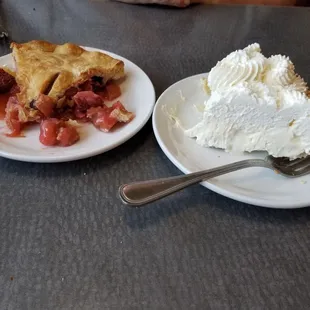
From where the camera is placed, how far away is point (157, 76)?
1.26 meters

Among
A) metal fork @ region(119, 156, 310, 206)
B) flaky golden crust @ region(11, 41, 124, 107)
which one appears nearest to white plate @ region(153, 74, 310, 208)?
metal fork @ region(119, 156, 310, 206)

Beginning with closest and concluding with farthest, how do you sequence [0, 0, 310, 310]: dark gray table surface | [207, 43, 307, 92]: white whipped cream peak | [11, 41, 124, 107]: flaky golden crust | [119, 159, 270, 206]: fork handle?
1. [0, 0, 310, 310]: dark gray table surface
2. [119, 159, 270, 206]: fork handle
3. [207, 43, 307, 92]: white whipped cream peak
4. [11, 41, 124, 107]: flaky golden crust

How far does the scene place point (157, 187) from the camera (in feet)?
2.46

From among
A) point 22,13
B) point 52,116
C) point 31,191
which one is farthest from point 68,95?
point 22,13

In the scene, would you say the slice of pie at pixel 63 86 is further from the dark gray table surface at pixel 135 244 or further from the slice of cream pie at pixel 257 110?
the slice of cream pie at pixel 257 110

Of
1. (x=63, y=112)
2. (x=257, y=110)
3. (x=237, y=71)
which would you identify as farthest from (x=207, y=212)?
(x=63, y=112)

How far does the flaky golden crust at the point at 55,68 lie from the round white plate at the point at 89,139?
77 mm

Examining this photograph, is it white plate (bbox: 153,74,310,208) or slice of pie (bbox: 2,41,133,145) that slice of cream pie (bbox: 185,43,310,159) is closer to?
white plate (bbox: 153,74,310,208)

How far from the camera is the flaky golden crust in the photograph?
99cm

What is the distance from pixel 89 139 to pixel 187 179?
0.87ft

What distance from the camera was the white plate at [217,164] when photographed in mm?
758

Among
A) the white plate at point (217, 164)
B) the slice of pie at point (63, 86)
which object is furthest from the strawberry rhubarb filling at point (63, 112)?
the white plate at point (217, 164)

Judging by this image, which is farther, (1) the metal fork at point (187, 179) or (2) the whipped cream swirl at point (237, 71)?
(2) the whipped cream swirl at point (237, 71)

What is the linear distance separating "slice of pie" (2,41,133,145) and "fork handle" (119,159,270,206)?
23cm
